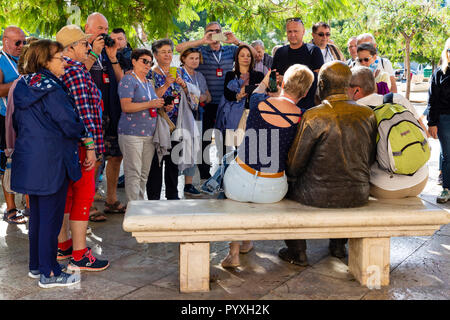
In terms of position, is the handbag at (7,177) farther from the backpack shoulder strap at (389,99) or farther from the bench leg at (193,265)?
the backpack shoulder strap at (389,99)

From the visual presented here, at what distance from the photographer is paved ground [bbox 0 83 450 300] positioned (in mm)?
3590

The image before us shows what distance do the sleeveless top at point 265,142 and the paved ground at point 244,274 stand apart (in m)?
0.88

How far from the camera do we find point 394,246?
4672 mm

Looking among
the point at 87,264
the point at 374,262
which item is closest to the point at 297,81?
the point at 374,262

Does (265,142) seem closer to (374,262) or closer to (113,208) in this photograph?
(374,262)

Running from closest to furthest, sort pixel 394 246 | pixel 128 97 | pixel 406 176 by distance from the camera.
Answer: pixel 406 176
pixel 394 246
pixel 128 97

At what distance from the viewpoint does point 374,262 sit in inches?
147

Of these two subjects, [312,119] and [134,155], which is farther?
[134,155]

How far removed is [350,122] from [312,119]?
28 cm

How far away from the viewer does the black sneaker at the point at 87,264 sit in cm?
396

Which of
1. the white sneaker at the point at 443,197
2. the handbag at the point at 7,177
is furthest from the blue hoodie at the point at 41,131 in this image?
the white sneaker at the point at 443,197

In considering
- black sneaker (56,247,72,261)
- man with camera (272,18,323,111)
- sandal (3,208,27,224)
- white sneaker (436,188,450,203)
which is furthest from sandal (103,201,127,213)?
white sneaker (436,188,450,203)

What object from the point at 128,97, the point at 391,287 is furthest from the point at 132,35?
the point at 391,287

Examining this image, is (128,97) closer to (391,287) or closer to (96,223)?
(96,223)
